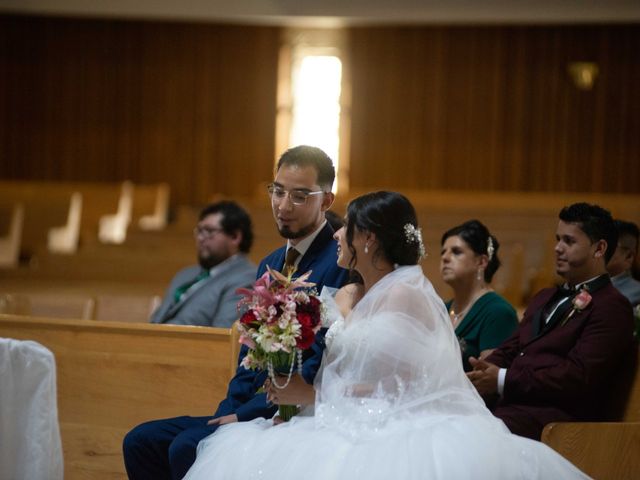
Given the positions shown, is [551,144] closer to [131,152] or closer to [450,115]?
[450,115]

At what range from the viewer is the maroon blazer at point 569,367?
133 inches

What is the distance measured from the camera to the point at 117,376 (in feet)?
13.8

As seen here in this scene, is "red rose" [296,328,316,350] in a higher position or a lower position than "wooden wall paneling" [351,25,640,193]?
lower

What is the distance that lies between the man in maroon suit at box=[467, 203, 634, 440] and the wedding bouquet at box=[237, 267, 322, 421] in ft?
3.11

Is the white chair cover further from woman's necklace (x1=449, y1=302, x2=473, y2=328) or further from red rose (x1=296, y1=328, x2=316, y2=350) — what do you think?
woman's necklace (x1=449, y1=302, x2=473, y2=328)

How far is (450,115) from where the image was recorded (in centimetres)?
1316

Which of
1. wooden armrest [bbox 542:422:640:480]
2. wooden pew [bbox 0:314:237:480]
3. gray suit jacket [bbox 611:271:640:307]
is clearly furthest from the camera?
gray suit jacket [bbox 611:271:640:307]

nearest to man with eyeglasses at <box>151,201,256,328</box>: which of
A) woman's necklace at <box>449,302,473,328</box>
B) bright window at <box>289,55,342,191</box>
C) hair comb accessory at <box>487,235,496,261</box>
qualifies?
woman's necklace at <box>449,302,473,328</box>

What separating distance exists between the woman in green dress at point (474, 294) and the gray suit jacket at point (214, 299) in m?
1.21

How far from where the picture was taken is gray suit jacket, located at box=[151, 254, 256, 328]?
16.5 feet

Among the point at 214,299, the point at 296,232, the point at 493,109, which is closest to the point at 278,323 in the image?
the point at 296,232

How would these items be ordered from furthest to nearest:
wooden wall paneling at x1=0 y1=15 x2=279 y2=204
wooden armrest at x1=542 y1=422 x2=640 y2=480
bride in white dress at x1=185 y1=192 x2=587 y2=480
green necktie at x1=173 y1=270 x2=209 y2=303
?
wooden wall paneling at x1=0 y1=15 x2=279 y2=204 → green necktie at x1=173 y1=270 x2=209 y2=303 → wooden armrest at x1=542 y1=422 x2=640 y2=480 → bride in white dress at x1=185 y1=192 x2=587 y2=480

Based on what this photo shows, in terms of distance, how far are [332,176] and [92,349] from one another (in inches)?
58.1

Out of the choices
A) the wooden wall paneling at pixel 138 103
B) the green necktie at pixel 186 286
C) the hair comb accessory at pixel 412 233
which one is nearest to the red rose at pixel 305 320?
the hair comb accessory at pixel 412 233
